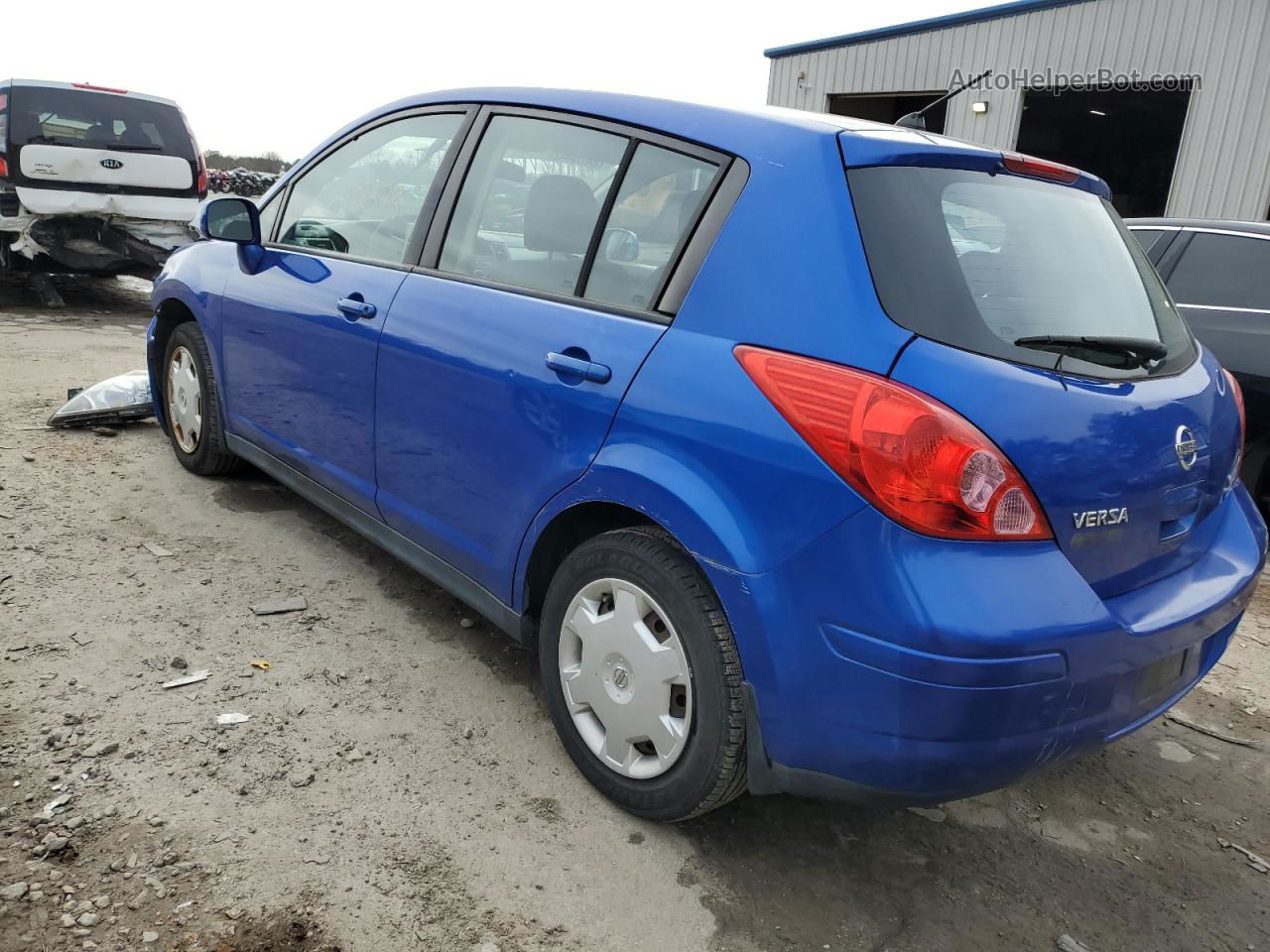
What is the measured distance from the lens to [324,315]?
3.32 meters

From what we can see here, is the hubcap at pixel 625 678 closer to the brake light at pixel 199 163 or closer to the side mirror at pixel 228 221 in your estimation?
the side mirror at pixel 228 221

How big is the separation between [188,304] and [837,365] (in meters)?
3.37

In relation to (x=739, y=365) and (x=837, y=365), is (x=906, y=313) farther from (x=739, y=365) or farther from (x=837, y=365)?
(x=739, y=365)

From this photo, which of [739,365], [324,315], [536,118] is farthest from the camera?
[324,315]

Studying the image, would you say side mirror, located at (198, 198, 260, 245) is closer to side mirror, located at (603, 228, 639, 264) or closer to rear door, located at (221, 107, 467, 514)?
rear door, located at (221, 107, 467, 514)

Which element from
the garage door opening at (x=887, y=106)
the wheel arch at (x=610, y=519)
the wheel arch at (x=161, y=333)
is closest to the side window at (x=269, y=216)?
the wheel arch at (x=161, y=333)

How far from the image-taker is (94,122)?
8773mm

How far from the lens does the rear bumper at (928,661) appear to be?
1.80 meters

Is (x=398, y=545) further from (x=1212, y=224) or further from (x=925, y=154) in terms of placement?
(x=1212, y=224)

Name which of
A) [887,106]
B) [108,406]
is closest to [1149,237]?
[108,406]

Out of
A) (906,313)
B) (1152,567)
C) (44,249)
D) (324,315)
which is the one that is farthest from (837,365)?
(44,249)

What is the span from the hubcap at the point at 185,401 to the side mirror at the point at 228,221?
2.62 ft

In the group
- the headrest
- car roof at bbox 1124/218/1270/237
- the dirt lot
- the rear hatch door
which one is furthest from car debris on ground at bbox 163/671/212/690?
car roof at bbox 1124/218/1270/237

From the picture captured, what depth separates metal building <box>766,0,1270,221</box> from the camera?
10203 millimetres
